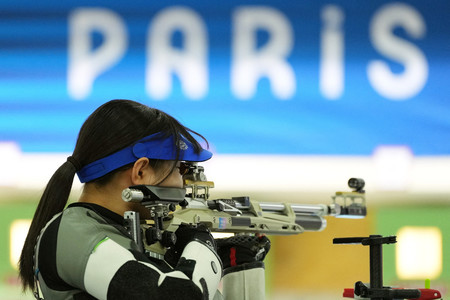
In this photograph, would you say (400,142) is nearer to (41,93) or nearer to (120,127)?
(41,93)

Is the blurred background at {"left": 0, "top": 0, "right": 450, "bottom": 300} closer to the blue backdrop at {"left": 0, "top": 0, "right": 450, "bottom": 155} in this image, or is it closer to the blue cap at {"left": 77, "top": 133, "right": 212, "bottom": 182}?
the blue backdrop at {"left": 0, "top": 0, "right": 450, "bottom": 155}

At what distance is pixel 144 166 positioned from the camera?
1580mm

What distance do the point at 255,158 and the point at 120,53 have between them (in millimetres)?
794

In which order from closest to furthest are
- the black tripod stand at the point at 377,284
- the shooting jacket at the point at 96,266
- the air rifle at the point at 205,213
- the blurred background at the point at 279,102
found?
the shooting jacket at the point at 96,266 → the air rifle at the point at 205,213 → the black tripod stand at the point at 377,284 → the blurred background at the point at 279,102

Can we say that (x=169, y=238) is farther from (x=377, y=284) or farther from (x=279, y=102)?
(x=279, y=102)

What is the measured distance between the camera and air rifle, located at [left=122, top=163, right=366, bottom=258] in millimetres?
1528

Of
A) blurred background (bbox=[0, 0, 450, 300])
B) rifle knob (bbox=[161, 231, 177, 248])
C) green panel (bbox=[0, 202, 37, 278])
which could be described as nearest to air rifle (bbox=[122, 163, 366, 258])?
rifle knob (bbox=[161, 231, 177, 248])

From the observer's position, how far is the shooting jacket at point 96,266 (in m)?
1.36

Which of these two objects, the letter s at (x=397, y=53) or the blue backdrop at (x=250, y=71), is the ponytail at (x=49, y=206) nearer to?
the blue backdrop at (x=250, y=71)

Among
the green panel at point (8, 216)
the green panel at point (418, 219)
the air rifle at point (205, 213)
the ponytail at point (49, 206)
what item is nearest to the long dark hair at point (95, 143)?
the ponytail at point (49, 206)

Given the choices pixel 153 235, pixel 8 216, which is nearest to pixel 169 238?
pixel 153 235

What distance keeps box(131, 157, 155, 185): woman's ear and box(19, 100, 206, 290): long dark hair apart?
0.15 feet

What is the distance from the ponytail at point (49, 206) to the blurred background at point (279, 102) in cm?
176

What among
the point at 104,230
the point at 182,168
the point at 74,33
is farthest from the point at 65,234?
the point at 74,33
